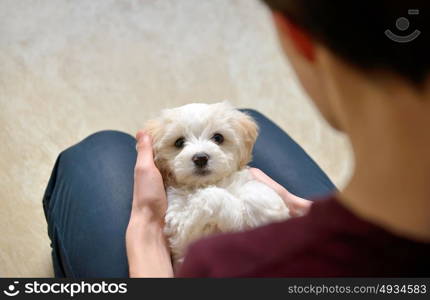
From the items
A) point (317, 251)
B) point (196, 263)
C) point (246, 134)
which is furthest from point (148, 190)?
point (317, 251)

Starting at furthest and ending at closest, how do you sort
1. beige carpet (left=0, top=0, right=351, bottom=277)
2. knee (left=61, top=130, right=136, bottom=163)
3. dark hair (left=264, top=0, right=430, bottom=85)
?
beige carpet (left=0, top=0, right=351, bottom=277), knee (left=61, top=130, right=136, bottom=163), dark hair (left=264, top=0, right=430, bottom=85)

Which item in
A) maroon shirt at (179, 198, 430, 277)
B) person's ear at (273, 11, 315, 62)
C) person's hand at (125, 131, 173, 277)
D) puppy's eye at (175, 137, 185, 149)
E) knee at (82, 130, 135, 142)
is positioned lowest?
person's hand at (125, 131, 173, 277)

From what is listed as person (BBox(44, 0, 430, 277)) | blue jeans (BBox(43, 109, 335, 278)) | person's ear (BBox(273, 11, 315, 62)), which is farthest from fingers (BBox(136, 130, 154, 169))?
person's ear (BBox(273, 11, 315, 62))

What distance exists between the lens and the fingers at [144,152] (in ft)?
4.50

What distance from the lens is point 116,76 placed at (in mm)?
2537

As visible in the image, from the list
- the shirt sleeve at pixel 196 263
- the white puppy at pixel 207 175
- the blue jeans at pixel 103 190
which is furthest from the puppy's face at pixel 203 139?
the shirt sleeve at pixel 196 263

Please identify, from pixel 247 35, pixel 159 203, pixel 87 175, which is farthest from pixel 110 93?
pixel 159 203

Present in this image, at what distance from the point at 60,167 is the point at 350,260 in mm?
1187

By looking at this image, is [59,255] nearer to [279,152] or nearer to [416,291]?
[279,152]

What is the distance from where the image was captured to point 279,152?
164cm

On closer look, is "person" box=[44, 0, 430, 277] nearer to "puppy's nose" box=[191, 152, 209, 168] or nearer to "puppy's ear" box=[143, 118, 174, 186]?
"puppy's nose" box=[191, 152, 209, 168]

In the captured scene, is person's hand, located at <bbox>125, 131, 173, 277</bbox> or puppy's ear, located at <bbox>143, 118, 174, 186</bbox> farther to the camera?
puppy's ear, located at <bbox>143, 118, 174, 186</bbox>

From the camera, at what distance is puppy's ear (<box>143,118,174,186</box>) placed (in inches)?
56.0

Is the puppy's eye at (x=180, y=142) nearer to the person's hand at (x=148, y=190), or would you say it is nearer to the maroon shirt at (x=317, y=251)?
the person's hand at (x=148, y=190)
